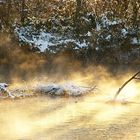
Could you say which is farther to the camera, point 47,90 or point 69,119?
point 47,90

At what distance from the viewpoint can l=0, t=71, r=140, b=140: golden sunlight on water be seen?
1570 centimetres

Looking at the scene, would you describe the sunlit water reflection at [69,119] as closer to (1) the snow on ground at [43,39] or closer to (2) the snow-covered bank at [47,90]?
(2) the snow-covered bank at [47,90]

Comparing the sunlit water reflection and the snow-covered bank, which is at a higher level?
the snow-covered bank

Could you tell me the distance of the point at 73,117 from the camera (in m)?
18.6

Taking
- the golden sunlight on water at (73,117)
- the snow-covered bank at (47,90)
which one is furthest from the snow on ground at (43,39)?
the golden sunlight on water at (73,117)

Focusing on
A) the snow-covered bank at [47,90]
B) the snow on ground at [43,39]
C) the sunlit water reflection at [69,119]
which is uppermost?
the snow on ground at [43,39]

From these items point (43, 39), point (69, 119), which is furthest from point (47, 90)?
point (43, 39)

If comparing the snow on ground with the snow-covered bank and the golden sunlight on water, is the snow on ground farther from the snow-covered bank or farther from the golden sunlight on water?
the golden sunlight on water

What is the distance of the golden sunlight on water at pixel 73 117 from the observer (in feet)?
51.5

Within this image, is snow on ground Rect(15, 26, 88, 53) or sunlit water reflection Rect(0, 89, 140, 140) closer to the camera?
sunlit water reflection Rect(0, 89, 140, 140)

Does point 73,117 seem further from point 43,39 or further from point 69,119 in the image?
point 43,39

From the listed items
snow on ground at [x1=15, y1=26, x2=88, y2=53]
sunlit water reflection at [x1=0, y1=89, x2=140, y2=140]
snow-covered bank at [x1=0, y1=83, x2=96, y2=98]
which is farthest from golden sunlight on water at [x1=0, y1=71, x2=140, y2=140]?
snow on ground at [x1=15, y1=26, x2=88, y2=53]

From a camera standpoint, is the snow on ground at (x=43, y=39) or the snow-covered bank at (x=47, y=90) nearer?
the snow-covered bank at (x=47, y=90)

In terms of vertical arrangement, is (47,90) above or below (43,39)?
below
